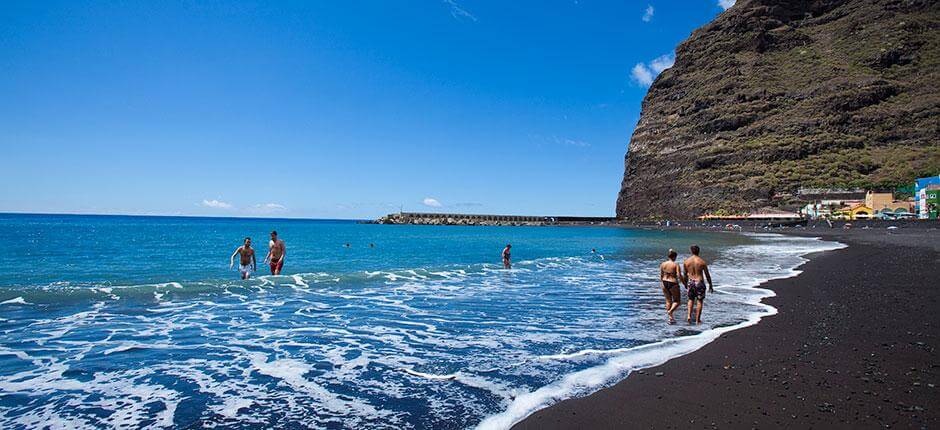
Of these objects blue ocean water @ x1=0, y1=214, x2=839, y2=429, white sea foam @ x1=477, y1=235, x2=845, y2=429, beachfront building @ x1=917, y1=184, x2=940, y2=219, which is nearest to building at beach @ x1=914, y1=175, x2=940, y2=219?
beachfront building @ x1=917, y1=184, x2=940, y2=219

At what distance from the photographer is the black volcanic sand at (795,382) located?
4.86m

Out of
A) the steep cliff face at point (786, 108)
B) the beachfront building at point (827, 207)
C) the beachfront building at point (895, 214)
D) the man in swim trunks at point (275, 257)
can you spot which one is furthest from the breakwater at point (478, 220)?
the man in swim trunks at point (275, 257)

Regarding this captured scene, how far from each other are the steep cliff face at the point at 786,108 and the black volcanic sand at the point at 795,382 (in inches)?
3507

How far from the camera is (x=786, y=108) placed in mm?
104250

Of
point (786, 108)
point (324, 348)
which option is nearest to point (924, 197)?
point (786, 108)

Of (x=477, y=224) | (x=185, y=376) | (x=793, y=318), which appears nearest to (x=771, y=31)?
(x=477, y=224)

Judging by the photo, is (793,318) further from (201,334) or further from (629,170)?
(629,170)

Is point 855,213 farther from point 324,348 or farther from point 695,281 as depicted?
point 324,348

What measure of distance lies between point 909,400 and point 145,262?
103 ft

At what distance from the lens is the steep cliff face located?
287ft

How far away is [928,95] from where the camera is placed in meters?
90.1

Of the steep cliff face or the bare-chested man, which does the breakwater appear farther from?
the bare-chested man

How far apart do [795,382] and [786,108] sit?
119 metres

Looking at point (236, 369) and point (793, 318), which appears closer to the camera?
point (236, 369)
